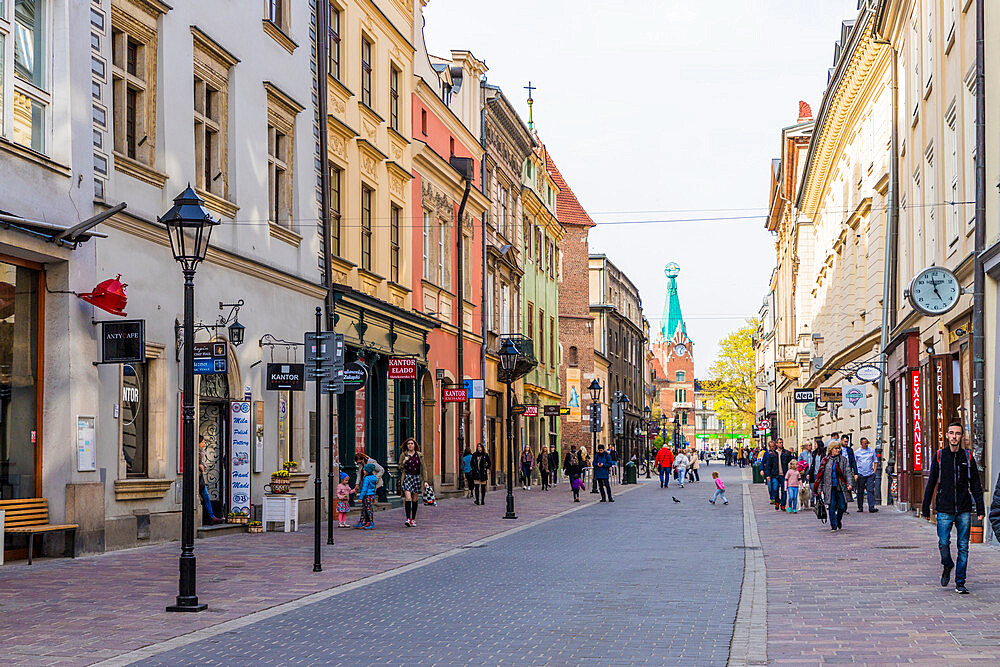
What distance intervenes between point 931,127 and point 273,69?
42.1ft

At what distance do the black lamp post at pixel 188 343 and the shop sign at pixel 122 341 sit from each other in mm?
5085

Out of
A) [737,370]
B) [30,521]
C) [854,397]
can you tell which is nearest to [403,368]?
[854,397]

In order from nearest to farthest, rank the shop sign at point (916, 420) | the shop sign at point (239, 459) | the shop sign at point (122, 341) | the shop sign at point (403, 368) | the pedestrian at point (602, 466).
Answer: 1. the shop sign at point (122, 341)
2. the shop sign at point (239, 459)
3. the shop sign at point (916, 420)
4. the shop sign at point (403, 368)
5. the pedestrian at point (602, 466)

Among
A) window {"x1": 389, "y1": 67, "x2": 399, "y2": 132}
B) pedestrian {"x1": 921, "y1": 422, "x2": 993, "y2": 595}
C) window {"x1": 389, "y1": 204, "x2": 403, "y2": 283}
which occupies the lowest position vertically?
pedestrian {"x1": 921, "y1": 422, "x2": 993, "y2": 595}

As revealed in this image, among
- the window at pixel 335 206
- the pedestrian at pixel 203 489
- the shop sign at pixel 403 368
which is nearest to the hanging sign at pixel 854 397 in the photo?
the shop sign at pixel 403 368

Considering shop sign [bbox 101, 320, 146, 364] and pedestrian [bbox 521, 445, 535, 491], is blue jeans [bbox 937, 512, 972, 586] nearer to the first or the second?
shop sign [bbox 101, 320, 146, 364]

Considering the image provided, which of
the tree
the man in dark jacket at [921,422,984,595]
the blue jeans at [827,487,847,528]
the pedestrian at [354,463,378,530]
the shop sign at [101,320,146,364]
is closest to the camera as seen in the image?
the man in dark jacket at [921,422,984,595]

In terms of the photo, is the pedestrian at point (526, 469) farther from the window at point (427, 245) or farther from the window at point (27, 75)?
the window at point (27, 75)

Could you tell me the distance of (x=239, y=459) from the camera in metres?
22.4

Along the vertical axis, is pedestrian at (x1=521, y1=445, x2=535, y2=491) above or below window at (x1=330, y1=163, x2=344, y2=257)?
below

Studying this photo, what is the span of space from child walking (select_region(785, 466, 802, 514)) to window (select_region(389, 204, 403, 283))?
10.7m

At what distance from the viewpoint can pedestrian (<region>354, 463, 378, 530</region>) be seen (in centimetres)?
2330

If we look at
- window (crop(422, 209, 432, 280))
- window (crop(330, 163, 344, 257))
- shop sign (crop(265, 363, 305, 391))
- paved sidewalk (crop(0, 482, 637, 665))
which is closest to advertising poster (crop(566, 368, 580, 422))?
window (crop(422, 209, 432, 280))

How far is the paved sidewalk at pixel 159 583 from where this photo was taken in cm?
1005
